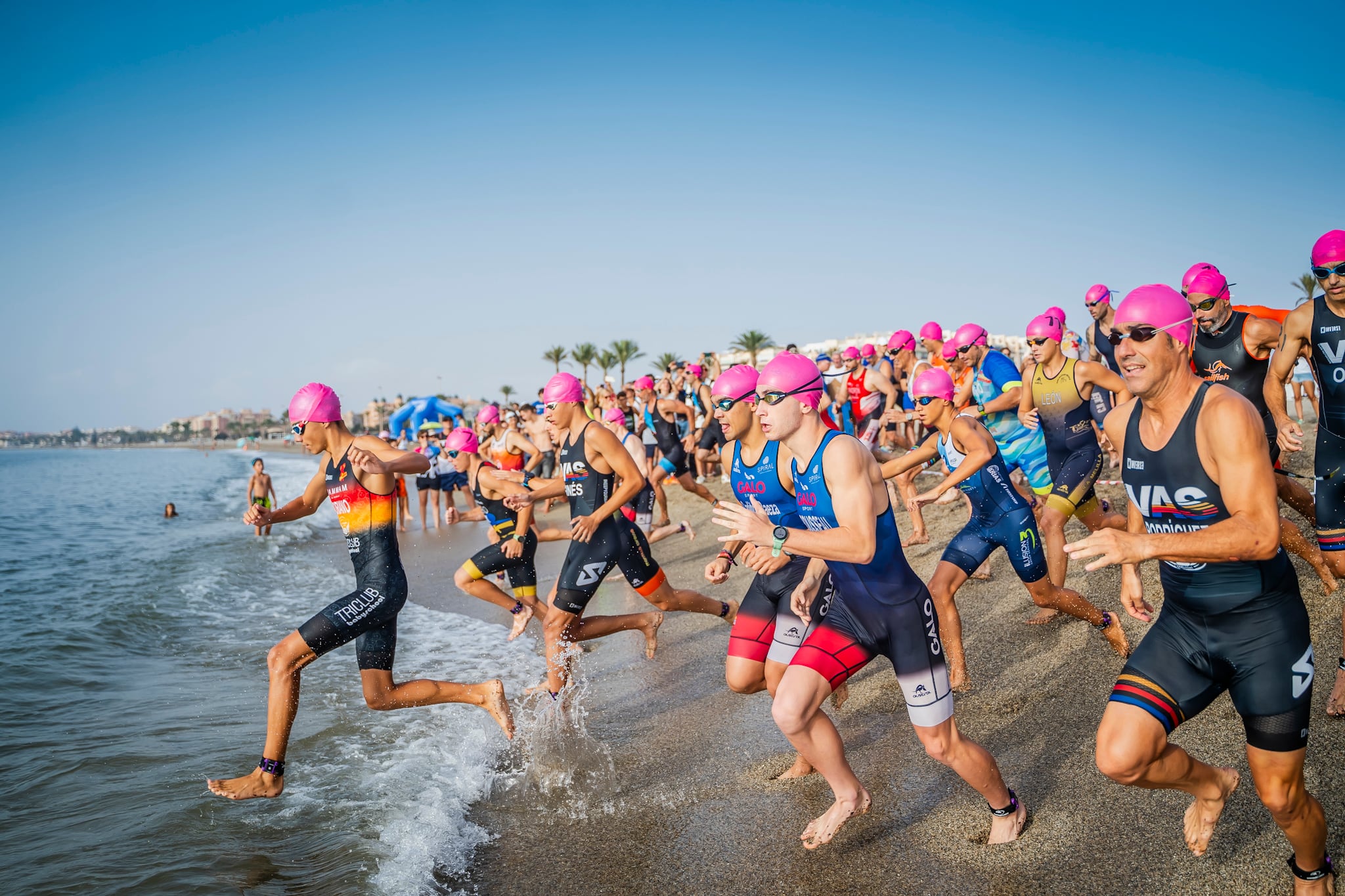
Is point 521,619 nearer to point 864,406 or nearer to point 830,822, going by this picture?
point 830,822

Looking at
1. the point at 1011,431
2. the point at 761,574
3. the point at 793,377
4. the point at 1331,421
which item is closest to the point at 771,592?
the point at 761,574

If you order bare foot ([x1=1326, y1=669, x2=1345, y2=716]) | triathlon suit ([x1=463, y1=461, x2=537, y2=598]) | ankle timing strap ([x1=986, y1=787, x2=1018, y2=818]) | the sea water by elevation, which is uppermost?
triathlon suit ([x1=463, y1=461, x2=537, y2=598])

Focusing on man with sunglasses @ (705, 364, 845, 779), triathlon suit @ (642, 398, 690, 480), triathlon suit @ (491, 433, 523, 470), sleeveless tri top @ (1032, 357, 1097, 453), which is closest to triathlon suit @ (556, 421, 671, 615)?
man with sunglasses @ (705, 364, 845, 779)

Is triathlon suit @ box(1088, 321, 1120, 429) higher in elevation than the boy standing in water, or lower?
higher

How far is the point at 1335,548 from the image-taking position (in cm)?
423

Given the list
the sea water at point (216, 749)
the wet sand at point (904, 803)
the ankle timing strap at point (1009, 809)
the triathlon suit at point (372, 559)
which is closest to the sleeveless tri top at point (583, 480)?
the wet sand at point (904, 803)

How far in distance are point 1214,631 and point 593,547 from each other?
408cm

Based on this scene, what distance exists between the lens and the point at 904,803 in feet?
13.0

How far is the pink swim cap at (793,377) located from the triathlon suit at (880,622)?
215 millimetres

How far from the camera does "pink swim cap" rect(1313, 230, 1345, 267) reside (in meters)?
3.94

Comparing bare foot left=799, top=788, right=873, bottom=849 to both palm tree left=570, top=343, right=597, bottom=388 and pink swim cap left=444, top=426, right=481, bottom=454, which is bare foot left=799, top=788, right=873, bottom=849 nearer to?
pink swim cap left=444, top=426, right=481, bottom=454

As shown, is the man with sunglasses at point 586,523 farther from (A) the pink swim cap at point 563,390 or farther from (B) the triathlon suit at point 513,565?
(B) the triathlon suit at point 513,565

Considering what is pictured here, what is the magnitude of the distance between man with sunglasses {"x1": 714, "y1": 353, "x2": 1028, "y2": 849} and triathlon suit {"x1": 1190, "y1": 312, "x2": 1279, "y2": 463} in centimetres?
314

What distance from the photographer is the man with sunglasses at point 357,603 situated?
432 centimetres
